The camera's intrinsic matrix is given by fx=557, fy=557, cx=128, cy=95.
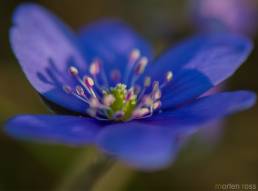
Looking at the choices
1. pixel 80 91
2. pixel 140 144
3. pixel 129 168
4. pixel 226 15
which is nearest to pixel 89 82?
pixel 80 91

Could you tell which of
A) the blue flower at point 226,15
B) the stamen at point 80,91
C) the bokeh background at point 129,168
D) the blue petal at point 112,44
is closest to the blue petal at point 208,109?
the stamen at point 80,91

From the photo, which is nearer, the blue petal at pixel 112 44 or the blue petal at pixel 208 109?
the blue petal at pixel 208 109

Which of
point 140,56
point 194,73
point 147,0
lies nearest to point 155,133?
point 194,73

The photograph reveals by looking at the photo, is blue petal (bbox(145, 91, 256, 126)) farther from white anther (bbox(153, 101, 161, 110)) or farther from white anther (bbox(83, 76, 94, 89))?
white anther (bbox(83, 76, 94, 89))

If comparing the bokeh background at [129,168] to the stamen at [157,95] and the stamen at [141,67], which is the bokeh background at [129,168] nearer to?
the stamen at [141,67]

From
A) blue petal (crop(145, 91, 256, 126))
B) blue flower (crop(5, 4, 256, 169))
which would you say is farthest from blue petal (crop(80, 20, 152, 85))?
blue petal (crop(145, 91, 256, 126))

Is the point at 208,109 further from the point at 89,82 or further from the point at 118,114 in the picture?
the point at 89,82
